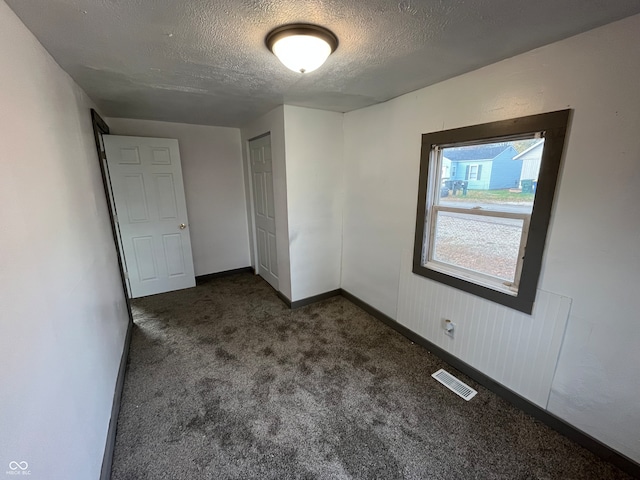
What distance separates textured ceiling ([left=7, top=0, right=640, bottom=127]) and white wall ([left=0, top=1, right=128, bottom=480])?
248mm

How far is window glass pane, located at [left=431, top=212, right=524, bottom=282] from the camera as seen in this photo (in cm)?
175

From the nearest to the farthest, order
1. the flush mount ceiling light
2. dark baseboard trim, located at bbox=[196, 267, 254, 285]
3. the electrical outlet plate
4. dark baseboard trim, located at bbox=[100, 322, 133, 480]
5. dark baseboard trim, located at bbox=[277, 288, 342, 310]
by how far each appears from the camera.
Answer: the flush mount ceiling light < dark baseboard trim, located at bbox=[100, 322, 133, 480] < the electrical outlet plate < dark baseboard trim, located at bbox=[277, 288, 342, 310] < dark baseboard trim, located at bbox=[196, 267, 254, 285]

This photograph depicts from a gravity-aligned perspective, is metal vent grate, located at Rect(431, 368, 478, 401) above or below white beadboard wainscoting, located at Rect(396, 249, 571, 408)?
below

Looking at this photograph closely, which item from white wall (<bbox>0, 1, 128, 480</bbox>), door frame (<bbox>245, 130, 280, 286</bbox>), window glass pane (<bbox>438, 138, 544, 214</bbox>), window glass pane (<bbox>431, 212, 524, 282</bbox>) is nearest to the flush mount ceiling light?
white wall (<bbox>0, 1, 128, 480</bbox>)

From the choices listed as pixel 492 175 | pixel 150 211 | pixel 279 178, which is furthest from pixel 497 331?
pixel 150 211

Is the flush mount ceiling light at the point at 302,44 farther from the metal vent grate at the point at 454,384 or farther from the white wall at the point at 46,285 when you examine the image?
the metal vent grate at the point at 454,384

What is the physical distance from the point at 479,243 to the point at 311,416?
1667mm

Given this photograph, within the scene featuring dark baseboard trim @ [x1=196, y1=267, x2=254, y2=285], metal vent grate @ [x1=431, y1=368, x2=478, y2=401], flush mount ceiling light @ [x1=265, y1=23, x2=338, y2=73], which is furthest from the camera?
dark baseboard trim @ [x1=196, y1=267, x2=254, y2=285]

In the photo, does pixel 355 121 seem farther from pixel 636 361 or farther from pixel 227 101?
pixel 636 361

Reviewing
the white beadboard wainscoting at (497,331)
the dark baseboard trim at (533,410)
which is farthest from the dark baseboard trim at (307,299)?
the white beadboard wainscoting at (497,331)

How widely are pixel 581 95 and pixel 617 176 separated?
45cm

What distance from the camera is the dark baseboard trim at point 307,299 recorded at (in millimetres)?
3128

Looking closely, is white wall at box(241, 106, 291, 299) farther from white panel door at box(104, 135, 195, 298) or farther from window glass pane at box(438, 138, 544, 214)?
window glass pane at box(438, 138, 544, 214)

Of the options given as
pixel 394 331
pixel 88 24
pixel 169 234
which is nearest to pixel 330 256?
pixel 394 331
